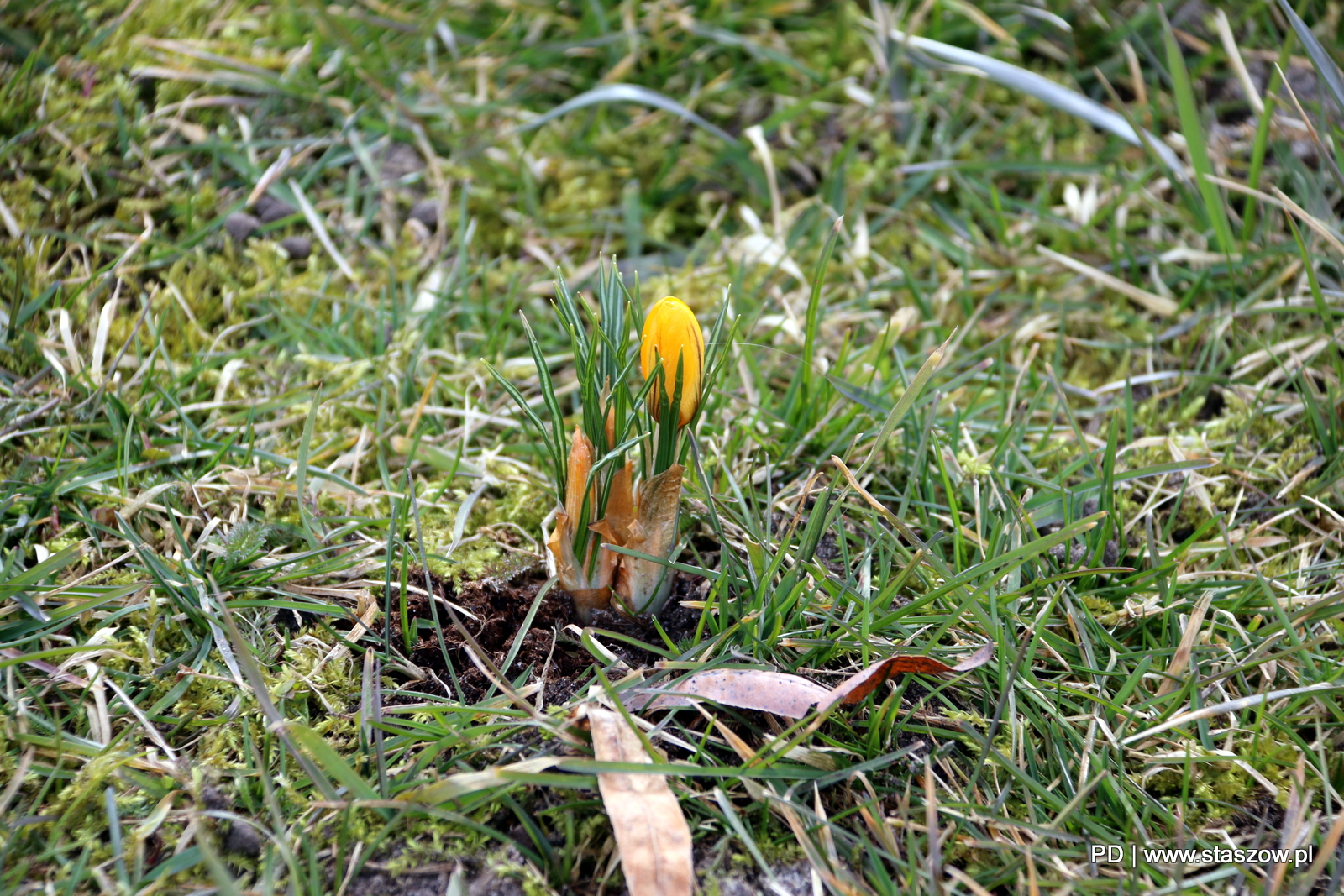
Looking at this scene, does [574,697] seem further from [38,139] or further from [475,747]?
[38,139]

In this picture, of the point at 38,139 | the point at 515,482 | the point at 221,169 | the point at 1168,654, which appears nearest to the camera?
the point at 1168,654

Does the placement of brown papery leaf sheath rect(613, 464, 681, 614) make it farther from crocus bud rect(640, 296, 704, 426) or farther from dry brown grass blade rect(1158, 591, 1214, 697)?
dry brown grass blade rect(1158, 591, 1214, 697)

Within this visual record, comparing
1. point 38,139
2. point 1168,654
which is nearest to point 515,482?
point 1168,654

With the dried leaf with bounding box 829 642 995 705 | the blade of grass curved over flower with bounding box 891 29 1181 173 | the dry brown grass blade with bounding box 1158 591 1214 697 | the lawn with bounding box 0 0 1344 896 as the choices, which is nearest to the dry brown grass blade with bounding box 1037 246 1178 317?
the lawn with bounding box 0 0 1344 896

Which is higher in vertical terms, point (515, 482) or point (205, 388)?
point (205, 388)

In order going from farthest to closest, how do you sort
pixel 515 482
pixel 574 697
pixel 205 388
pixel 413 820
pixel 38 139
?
pixel 38 139 → pixel 205 388 → pixel 515 482 → pixel 574 697 → pixel 413 820

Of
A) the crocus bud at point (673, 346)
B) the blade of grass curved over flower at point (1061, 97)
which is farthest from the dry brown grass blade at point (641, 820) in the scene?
the blade of grass curved over flower at point (1061, 97)

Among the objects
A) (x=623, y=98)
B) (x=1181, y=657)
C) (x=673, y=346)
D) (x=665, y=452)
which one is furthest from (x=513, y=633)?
(x=623, y=98)
